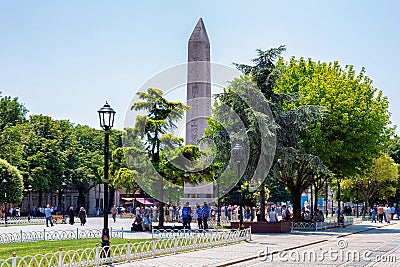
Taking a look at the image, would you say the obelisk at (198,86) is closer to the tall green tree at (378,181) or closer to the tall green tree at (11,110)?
the tall green tree at (378,181)

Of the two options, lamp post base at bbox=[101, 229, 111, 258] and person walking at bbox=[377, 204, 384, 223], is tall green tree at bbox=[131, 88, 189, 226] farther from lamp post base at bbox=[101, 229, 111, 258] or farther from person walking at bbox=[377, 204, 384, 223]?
person walking at bbox=[377, 204, 384, 223]

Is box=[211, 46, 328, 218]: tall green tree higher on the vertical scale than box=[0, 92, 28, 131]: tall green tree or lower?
lower

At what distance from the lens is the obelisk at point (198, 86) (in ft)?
131

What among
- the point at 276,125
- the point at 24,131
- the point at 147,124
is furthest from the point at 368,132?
the point at 24,131

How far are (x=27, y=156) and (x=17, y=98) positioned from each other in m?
15.3

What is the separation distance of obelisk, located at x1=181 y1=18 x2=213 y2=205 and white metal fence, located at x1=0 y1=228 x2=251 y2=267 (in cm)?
1658

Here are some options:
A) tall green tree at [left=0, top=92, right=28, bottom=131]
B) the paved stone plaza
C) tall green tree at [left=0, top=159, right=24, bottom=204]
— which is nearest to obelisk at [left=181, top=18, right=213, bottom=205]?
tall green tree at [left=0, top=159, right=24, bottom=204]

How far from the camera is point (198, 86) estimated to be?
39.9m

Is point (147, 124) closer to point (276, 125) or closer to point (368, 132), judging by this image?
point (276, 125)

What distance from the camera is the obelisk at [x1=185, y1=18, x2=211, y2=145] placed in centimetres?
3991

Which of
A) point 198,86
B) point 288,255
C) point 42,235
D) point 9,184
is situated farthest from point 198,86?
point 288,255

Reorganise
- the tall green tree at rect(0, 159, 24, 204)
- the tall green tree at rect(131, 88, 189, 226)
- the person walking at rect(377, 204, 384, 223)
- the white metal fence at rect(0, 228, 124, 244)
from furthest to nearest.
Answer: the person walking at rect(377, 204, 384, 223) → the tall green tree at rect(0, 159, 24, 204) → the tall green tree at rect(131, 88, 189, 226) → the white metal fence at rect(0, 228, 124, 244)

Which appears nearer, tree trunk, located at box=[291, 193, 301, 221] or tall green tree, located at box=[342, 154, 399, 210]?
tree trunk, located at box=[291, 193, 301, 221]

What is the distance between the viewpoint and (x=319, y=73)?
4144cm
